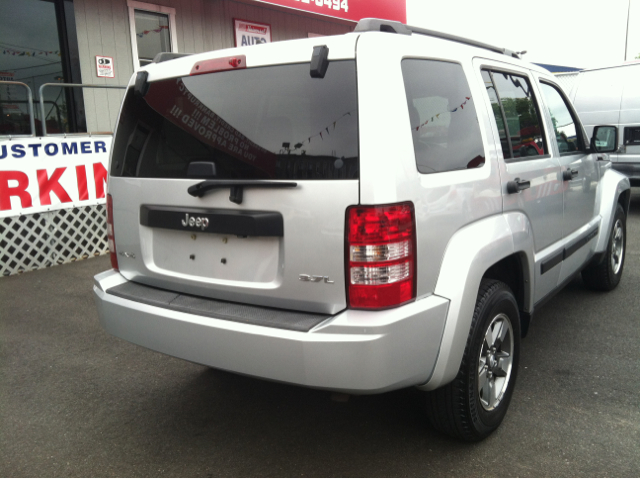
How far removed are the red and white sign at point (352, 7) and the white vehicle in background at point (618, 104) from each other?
4.36 meters

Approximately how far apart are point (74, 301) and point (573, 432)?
4.55 metres

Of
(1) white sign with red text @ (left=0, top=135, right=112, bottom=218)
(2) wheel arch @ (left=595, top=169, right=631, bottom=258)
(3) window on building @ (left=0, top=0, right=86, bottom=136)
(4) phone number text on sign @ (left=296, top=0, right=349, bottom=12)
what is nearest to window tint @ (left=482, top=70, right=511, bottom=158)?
(2) wheel arch @ (left=595, top=169, right=631, bottom=258)

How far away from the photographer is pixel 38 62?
8680 millimetres

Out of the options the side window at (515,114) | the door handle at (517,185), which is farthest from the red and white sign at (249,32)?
the door handle at (517,185)

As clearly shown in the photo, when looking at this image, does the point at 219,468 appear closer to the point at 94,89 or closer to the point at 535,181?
the point at 535,181

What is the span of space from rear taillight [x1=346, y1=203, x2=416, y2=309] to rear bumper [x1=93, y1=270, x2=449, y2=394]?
67 mm

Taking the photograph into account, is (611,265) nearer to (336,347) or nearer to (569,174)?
(569,174)

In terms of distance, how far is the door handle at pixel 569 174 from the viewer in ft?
12.7

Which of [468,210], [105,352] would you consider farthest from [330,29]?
[468,210]

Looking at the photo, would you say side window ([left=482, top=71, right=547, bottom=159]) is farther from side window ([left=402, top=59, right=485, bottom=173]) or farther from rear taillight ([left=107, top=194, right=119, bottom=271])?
rear taillight ([left=107, top=194, right=119, bottom=271])

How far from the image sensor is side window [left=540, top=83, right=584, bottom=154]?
4.03 m

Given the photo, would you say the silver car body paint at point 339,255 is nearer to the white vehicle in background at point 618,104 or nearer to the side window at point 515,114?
the side window at point 515,114

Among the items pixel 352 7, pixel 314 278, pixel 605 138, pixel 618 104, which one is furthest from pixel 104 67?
pixel 618 104

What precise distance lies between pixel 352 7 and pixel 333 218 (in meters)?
10.4
